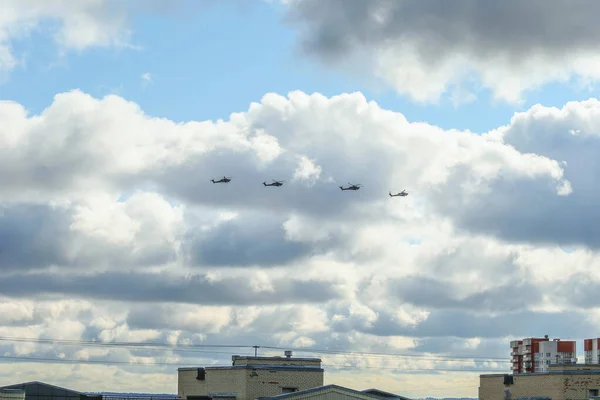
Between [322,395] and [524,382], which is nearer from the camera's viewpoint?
[322,395]

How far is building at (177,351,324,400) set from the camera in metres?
117

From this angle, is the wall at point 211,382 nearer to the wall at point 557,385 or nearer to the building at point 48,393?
the building at point 48,393

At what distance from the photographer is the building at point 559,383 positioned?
117 meters

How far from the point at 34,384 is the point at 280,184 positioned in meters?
42.9

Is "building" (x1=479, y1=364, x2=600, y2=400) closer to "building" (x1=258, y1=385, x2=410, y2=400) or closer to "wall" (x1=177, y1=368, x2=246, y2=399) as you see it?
"building" (x1=258, y1=385, x2=410, y2=400)

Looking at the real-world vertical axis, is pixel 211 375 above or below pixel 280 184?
below

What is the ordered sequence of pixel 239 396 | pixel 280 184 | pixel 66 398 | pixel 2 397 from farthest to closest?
1. pixel 280 184
2. pixel 66 398
3. pixel 239 396
4. pixel 2 397

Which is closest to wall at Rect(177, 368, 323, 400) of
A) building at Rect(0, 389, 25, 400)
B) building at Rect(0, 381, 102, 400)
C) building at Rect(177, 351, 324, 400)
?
building at Rect(177, 351, 324, 400)

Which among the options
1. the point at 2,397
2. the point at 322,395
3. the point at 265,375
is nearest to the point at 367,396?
the point at 322,395

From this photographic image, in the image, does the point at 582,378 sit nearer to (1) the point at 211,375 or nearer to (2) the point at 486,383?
(2) the point at 486,383

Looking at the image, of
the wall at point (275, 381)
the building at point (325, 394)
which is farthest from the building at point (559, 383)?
the building at point (325, 394)

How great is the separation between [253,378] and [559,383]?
34.6 m

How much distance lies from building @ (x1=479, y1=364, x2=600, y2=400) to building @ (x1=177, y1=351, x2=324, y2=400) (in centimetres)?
2282

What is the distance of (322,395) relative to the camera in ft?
307
